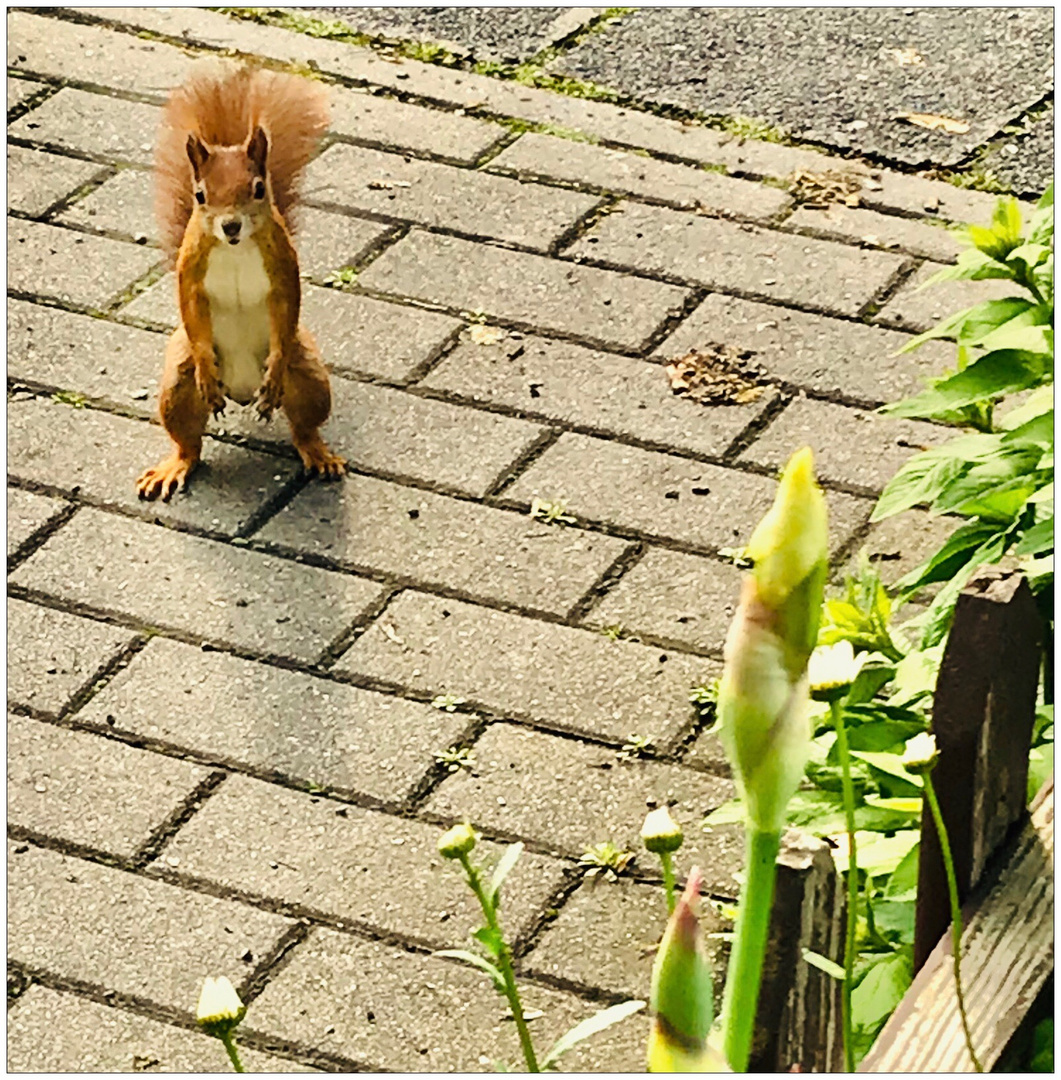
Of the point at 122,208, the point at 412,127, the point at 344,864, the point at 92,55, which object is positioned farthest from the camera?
the point at 92,55

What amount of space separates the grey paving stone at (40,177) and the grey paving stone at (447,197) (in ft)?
1.65

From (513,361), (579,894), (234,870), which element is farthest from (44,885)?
(513,361)

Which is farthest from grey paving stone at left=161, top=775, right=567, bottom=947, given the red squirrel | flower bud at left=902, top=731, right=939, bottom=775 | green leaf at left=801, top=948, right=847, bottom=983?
flower bud at left=902, top=731, right=939, bottom=775

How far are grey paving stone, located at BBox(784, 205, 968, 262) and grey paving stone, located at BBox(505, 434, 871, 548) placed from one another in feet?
2.43

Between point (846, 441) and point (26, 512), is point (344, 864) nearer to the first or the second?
point (26, 512)

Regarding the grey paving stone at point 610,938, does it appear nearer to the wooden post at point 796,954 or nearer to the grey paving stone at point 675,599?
the grey paving stone at point 675,599

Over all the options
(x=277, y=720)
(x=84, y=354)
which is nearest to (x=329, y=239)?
(x=84, y=354)

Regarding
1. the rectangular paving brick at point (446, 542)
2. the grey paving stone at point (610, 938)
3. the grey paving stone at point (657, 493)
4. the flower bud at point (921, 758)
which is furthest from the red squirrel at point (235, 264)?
the flower bud at point (921, 758)

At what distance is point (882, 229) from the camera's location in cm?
404

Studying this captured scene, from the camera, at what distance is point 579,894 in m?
2.68

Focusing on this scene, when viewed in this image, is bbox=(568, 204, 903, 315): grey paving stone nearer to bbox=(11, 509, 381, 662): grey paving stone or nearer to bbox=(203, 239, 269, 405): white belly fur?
bbox=(203, 239, 269, 405): white belly fur

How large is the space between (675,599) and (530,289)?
966 millimetres

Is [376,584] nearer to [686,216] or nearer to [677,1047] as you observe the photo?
[686,216]

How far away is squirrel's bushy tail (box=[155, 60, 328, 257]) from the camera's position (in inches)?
133
